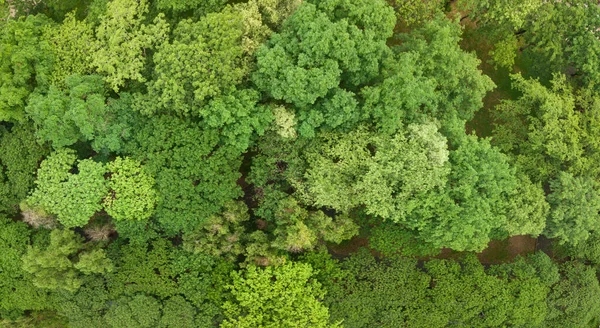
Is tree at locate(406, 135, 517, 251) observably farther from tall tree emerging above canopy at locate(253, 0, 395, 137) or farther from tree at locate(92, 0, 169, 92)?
tree at locate(92, 0, 169, 92)

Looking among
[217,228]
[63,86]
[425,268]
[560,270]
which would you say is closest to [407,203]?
[425,268]

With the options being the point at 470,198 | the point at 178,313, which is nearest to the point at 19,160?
the point at 178,313

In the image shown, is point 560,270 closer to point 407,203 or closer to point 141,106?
point 407,203

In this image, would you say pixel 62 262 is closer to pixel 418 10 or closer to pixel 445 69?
pixel 445 69

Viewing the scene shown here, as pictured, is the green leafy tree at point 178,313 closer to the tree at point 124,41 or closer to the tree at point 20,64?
the tree at point 124,41

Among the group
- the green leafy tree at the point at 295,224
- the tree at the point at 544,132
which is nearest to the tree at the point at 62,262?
the green leafy tree at the point at 295,224

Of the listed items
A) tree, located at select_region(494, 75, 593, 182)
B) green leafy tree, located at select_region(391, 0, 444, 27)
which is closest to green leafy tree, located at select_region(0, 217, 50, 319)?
green leafy tree, located at select_region(391, 0, 444, 27)
